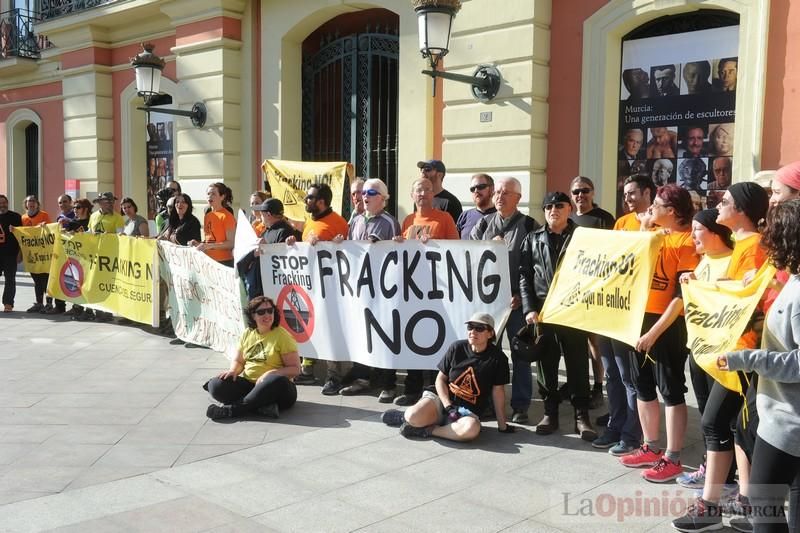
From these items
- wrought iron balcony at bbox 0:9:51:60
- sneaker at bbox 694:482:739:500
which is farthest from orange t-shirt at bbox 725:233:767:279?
wrought iron balcony at bbox 0:9:51:60

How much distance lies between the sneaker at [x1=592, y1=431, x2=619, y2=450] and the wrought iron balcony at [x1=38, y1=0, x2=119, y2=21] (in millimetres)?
13104

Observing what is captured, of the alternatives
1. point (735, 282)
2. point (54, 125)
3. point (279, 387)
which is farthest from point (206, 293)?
point (54, 125)

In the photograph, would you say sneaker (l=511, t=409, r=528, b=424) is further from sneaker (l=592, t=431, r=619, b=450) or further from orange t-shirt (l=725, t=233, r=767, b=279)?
orange t-shirt (l=725, t=233, r=767, b=279)

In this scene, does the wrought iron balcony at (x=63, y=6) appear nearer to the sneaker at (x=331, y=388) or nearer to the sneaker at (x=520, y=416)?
the sneaker at (x=331, y=388)

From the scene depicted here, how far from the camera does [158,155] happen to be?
14.9 meters

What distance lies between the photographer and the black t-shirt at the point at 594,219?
18.3ft

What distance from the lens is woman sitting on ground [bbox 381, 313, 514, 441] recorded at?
5129mm

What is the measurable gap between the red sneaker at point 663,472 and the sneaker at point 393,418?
175 cm

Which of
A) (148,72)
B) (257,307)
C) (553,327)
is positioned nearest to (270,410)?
(257,307)

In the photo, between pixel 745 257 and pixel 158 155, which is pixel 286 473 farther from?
pixel 158 155

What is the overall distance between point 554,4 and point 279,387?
603 cm

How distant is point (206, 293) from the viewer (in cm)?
790

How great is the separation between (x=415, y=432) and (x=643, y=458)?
1494mm

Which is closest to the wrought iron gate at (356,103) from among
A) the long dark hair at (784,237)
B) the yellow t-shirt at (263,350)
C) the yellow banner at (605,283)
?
the yellow t-shirt at (263,350)
